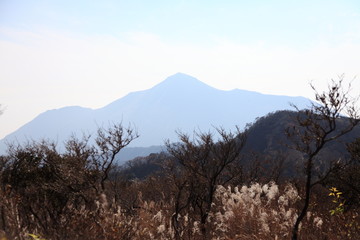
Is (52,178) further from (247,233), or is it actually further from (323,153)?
(323,153)

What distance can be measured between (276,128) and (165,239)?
70369 millimetres

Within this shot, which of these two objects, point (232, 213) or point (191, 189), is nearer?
point (232, 213)

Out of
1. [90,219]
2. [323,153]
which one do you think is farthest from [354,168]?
[323,153]

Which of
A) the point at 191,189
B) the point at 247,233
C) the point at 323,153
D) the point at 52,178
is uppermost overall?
the point at 52,178

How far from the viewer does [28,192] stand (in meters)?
13.3

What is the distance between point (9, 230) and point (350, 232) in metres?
6.47

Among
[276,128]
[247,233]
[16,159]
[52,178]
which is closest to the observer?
[247,233]

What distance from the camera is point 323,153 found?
180 feet

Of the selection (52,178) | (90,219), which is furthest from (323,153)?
(90,219)

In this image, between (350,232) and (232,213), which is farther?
(232,213)

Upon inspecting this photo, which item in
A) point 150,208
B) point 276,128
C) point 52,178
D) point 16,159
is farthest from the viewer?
point 276,128

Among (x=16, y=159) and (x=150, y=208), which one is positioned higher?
(x=16, y=159)

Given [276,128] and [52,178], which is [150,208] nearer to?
[52,178]

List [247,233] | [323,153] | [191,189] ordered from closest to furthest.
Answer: [247,233] → [191,189] → [323,153]
